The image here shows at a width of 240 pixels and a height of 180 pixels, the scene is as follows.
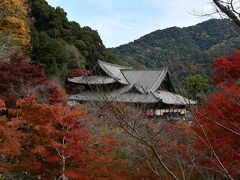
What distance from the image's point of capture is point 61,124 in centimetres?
902

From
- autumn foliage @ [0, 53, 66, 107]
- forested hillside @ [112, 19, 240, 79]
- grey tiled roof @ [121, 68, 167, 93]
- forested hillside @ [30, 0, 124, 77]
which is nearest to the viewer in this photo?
forested hillside @ [112, 19, 240, 79]

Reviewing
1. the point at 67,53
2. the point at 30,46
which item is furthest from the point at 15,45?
the point at 67,53

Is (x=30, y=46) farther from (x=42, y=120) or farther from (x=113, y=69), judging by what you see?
(x=42, y=120)

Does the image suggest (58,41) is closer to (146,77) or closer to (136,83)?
(136,83)

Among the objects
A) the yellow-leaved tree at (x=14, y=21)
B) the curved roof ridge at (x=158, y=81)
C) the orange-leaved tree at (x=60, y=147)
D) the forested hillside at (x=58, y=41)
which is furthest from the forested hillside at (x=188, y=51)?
the forested hillside at (x=58, y=41)

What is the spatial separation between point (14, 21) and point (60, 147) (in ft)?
56.3

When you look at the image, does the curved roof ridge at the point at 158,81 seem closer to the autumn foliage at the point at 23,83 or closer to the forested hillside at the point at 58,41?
the forested hillside at the point at 58,41

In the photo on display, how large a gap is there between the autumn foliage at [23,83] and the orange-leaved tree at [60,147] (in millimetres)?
5377

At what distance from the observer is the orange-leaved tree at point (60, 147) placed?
8.70 meters

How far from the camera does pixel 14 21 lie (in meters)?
23.9

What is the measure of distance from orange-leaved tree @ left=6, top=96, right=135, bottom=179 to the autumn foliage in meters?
5.38

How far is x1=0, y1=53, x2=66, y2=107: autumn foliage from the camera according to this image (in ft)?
49.0

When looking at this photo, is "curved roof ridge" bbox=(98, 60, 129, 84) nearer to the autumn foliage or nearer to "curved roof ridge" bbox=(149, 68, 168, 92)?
"curved roof ridge" bbox=(149, 68, 168, 92)

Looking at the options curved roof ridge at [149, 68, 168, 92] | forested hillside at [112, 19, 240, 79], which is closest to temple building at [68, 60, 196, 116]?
curved roof ridge at [149, 68, 168, 92]
